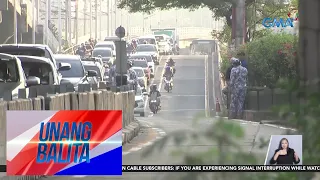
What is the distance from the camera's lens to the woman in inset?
418 cm

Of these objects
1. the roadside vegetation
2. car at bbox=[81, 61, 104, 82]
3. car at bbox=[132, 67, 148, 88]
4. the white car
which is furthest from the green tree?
car at bbox=[81, 61, 104, 82]

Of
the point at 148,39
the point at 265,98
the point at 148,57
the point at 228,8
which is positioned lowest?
the point at 265,98

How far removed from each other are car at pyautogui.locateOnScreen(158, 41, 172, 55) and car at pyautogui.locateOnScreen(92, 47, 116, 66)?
269 mm

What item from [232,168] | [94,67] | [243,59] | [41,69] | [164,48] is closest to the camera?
[232,168]

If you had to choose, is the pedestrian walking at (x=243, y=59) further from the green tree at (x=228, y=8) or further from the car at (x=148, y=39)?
the car at (x=148, y=39)

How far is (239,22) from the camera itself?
4.34 metres

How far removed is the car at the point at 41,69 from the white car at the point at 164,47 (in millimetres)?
560

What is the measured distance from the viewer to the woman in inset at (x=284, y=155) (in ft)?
13.7

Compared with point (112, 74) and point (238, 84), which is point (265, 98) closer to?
point (238, 84)

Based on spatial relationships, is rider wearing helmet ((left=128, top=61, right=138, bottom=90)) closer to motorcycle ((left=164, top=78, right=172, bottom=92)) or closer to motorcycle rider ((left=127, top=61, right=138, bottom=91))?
motorcycle rider ((left=127, top=61, right=138, bottom=91))

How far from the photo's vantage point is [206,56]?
14.5ft

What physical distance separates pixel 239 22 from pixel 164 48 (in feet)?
1.53

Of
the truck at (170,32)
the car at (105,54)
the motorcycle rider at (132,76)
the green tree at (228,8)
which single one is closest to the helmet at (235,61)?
the green tree at (228,8)

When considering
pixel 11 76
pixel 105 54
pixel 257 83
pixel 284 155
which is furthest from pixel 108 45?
pixel 284 155
